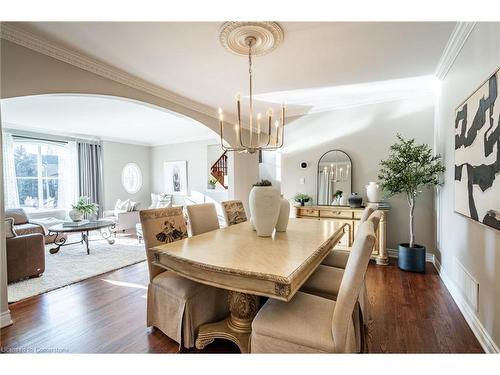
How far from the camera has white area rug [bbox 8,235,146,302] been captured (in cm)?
289

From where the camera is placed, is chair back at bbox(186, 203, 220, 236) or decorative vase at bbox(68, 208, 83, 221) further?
decorative vase at bbox(68, 208, 83, 221)

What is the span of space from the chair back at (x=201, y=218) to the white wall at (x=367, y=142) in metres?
2.32

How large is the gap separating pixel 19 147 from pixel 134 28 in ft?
19.0

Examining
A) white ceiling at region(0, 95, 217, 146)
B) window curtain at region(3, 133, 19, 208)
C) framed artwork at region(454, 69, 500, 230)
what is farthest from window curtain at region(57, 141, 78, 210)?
framed artwork at region(454, 69, 500, 230)

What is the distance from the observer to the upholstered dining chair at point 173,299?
176 centimetres

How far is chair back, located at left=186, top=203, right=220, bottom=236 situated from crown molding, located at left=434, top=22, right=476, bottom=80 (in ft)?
8.94

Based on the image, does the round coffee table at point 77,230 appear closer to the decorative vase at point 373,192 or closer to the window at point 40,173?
the window at point 40,173

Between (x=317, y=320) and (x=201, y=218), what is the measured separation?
5.16ft

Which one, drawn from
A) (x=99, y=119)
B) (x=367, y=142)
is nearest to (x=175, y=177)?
(x=99, y=119)

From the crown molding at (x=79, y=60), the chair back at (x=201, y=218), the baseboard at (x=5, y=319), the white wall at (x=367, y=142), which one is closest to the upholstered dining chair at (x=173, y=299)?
the chair back at (x=201, y=218)

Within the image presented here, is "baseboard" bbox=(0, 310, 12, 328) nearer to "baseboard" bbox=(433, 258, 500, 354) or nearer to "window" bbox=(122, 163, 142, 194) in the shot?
"baseboard" bbox=(433, 258, 500, 354)

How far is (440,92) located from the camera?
3.17 m
